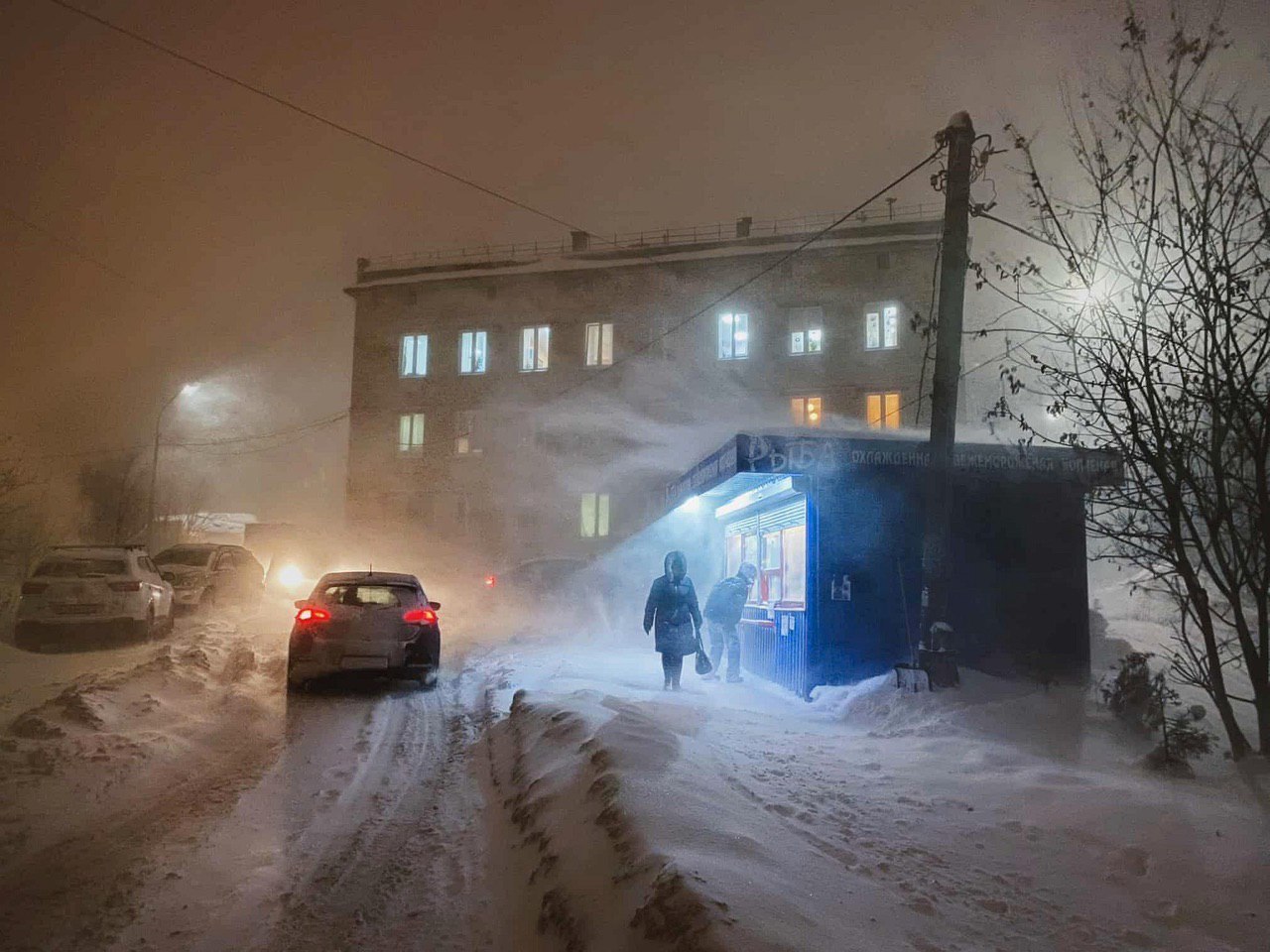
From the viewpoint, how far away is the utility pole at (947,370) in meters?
8.38

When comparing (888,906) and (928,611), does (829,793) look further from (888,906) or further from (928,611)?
(928,611)

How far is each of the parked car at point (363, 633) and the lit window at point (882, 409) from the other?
20331 millimetres

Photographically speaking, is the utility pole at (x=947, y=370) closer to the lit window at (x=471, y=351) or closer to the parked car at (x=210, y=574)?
the parked car at (x=210, y=574)

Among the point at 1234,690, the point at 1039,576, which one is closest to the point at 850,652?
the point at 1039,576

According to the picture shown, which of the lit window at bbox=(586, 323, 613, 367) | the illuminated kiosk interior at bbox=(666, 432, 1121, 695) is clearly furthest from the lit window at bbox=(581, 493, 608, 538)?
the illuminated kiosk interior at bbox=(666, 432, 1121, 695)

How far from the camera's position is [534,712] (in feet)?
25.2

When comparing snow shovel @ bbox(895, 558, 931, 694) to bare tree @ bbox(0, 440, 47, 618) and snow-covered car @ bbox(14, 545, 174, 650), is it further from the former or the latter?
bare tree @ bbox(0, 440, 47, 618)

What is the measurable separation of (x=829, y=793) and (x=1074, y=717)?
326 cm

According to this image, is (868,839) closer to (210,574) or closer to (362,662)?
(362,662)

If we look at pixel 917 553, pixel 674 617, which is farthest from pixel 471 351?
pixel 917 553

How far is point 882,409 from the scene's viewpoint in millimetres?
27922

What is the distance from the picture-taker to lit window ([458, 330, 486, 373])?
1257 inches

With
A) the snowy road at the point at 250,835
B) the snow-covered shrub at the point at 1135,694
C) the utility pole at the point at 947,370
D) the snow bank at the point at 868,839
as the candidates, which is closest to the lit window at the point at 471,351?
the snowy road at the point at 250,835

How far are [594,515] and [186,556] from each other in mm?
14209
